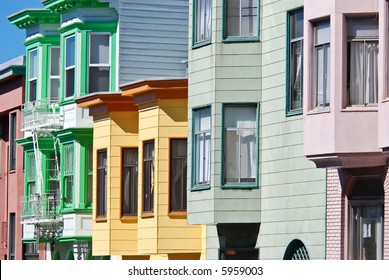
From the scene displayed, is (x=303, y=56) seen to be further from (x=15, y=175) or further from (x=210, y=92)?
(x=15, y=175)

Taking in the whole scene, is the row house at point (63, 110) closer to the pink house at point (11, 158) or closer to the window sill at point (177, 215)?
the pink house at point (11, 158)

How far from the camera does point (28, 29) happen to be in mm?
48562

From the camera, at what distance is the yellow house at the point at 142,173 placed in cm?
3541

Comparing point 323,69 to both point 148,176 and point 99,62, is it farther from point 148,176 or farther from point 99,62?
point 99,62

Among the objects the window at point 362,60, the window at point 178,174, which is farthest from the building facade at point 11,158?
the window at point 362,60

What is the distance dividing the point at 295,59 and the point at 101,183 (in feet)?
42.4

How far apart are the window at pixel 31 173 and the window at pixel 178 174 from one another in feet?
46.0

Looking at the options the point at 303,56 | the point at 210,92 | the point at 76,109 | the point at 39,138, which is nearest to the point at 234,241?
the point at 210,92

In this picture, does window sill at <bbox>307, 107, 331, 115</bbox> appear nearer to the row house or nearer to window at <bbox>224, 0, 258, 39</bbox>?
window at <bbox>224, 0, 258, 39</bbox>

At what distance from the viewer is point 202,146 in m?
31.9

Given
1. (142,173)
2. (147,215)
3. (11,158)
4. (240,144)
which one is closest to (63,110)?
(142,173)

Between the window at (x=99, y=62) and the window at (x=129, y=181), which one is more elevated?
the window at (x=99, y=62)

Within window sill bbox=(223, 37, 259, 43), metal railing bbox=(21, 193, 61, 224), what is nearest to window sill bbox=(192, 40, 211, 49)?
window sill bbox=(223, 37, 259, 43)

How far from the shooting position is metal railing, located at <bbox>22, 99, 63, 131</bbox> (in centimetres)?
4434
